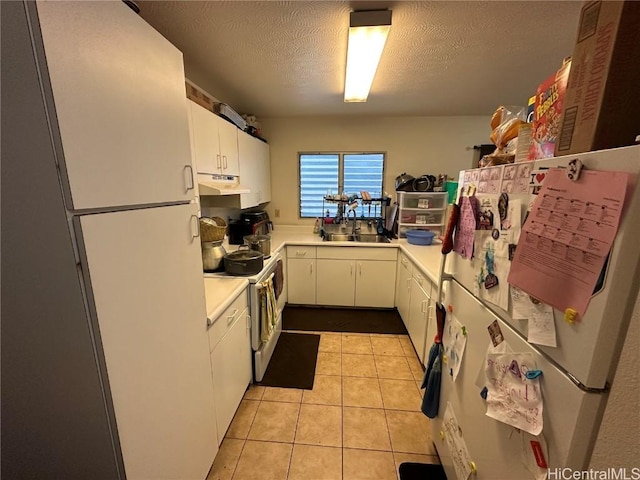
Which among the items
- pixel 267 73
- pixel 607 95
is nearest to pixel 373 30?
pixel 267 73

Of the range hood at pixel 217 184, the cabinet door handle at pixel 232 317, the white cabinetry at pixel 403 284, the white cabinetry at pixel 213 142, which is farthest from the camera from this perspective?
the white cabinetry at pixel 403 284

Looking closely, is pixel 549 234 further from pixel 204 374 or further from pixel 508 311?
pixel 204 374

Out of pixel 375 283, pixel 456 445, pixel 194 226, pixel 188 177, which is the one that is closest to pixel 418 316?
pixel 375 283

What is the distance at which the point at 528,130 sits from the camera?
3.08 ft

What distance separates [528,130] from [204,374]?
1.69 metres

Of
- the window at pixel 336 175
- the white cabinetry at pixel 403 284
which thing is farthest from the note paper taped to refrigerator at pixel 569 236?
the window at pixel 336 175

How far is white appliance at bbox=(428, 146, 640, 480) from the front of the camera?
0.51 metres

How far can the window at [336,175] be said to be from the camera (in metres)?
3.52

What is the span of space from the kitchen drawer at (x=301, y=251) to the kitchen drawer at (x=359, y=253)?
8 centimetres

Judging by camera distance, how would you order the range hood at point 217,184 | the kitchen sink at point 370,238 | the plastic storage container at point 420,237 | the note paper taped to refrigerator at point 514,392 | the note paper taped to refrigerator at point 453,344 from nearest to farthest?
1. the note paper taped to refrigerator at point 514,392
2. the note paper taped to refrigerator at point 453,344
3. the range hood at point 217,184
4. the plastic storage container at point 420,237
5. the kitchen sink at point 370,238

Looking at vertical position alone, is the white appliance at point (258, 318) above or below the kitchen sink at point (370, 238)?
below

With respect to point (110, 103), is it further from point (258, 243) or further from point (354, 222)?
point (354, 222)

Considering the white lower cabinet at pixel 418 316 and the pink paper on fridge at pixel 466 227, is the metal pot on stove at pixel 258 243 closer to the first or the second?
the white lower cabinet at pixel 418 316

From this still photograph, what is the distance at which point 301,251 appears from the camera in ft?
10.1
